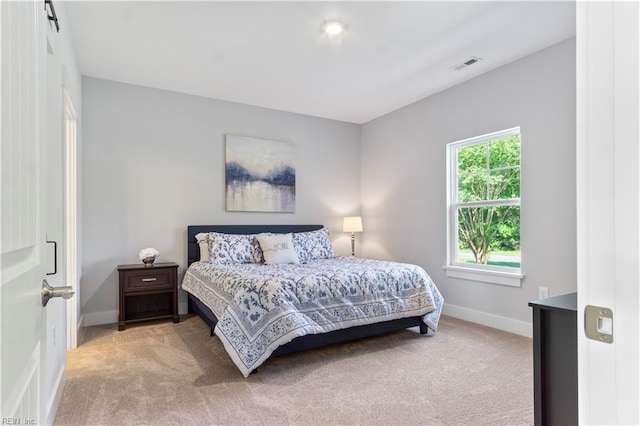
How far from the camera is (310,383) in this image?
2494mm

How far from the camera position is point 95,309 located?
155 inches

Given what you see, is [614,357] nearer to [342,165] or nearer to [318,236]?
[318,236]

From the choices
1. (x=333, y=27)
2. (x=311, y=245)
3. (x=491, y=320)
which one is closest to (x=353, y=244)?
(x=311, y=245)

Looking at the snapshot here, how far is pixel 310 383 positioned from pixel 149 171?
9.97 ft

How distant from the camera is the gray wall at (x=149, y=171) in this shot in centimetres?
396

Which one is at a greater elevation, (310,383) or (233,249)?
(233,249)

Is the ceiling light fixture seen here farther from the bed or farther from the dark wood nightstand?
the dark wood nightstand

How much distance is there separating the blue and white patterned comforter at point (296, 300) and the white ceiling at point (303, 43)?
199 centimetres

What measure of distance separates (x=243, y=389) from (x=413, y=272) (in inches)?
72.6

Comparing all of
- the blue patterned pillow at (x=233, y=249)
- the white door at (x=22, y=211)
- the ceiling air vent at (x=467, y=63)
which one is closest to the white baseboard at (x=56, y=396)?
the white door at (x=22, y=211)

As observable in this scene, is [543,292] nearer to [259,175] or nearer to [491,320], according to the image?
[491,320]

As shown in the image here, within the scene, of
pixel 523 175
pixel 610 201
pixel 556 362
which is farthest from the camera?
pixel 523 175

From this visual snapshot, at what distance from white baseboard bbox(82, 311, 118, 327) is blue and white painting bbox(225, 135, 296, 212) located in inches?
68.5

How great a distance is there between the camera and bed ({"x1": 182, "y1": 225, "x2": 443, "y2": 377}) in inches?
103
